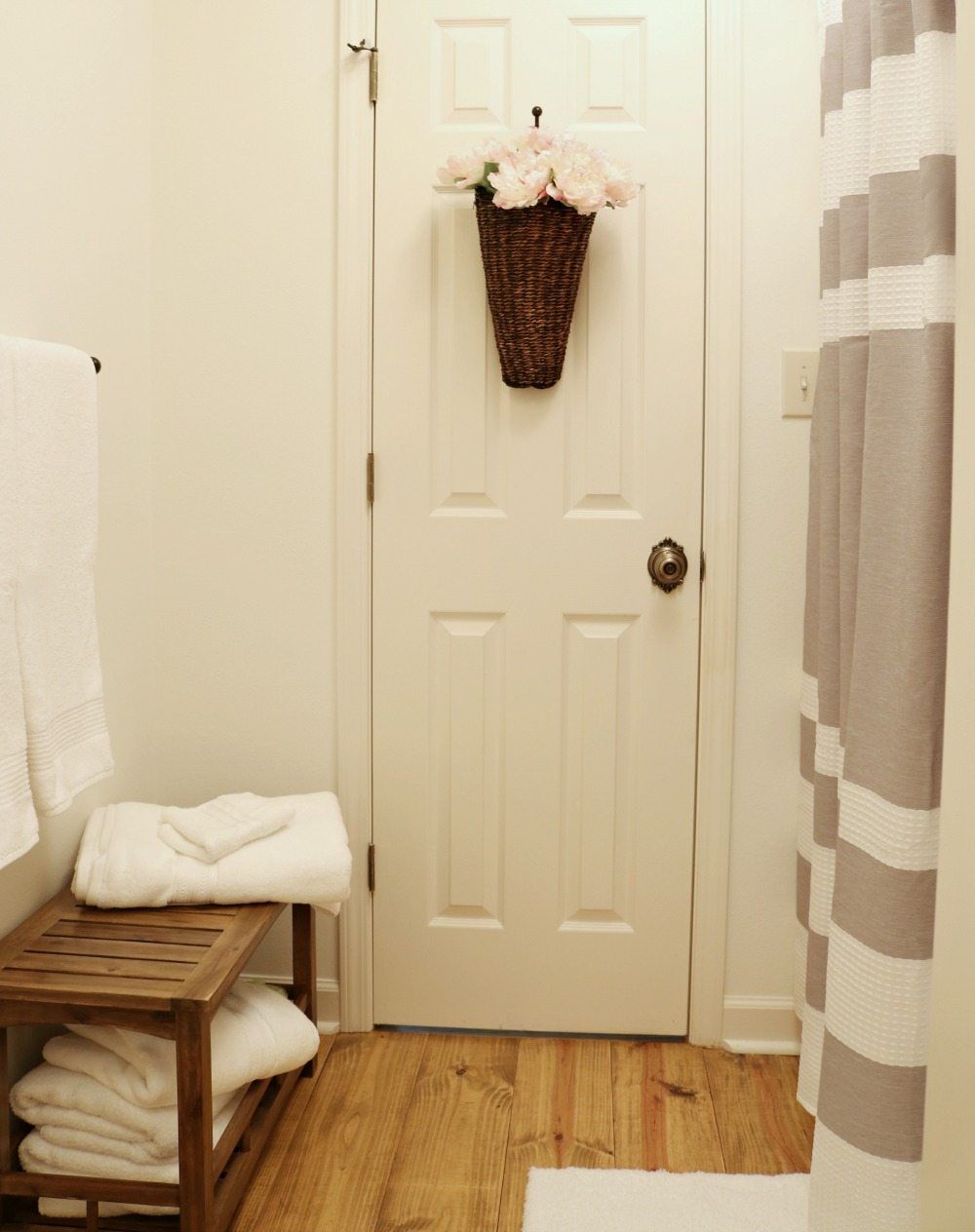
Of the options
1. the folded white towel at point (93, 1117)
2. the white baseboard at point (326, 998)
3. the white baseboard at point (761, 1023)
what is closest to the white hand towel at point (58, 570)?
the folded white towel at point (93, 1117)

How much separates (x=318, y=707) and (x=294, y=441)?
515 mm

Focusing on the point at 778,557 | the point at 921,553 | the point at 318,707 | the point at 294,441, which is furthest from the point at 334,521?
the point at 921,553

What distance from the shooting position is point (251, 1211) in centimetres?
178

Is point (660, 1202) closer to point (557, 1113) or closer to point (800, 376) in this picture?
point (557, 1113)

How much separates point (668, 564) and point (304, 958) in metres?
0.99

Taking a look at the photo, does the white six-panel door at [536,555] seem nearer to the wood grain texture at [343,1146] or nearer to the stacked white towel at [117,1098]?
the wood grain texture at [343,1146]

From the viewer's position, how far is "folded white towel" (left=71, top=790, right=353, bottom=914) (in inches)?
71.8

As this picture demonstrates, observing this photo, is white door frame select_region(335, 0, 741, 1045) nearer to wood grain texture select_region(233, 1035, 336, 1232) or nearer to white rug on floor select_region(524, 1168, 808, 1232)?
wood grain texture select_region(233, 1035, 336, 1232)

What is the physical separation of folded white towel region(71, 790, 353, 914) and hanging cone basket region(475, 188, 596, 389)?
3.02ft

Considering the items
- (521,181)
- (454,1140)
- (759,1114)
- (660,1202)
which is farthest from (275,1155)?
(521,181)

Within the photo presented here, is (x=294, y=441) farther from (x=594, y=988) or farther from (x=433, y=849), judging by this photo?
(x=594, y=988)

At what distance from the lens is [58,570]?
1.65m

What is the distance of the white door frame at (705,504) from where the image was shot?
216cm

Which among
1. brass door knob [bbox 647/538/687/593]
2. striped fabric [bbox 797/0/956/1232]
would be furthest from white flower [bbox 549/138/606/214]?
brass door knob [bbox 647/538/687/593]
